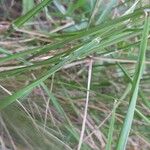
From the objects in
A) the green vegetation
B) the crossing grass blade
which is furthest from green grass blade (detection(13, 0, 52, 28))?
the crossing grass blade

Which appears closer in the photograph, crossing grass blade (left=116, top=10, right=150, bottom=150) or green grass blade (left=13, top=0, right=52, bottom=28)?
crossing grass blade (left=116, top=10, right=150, bottom=150)

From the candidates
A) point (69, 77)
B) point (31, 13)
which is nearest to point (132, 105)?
point (31, 13)

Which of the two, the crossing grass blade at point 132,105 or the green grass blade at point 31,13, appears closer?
the crossing grass blade at point 132,105

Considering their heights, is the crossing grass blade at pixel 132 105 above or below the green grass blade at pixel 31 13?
below

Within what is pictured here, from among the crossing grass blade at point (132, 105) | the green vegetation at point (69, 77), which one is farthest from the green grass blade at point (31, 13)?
the crossing grass blade at point (132, 105)

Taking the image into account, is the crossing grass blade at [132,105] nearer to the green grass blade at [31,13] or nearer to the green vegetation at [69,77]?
the green vegetation at [69,77]

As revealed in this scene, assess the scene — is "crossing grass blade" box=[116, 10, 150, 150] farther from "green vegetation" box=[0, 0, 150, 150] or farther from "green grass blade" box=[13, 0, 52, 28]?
"green grass blade" box=[13, 0, 52, 28]

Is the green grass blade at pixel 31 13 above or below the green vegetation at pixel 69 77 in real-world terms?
above

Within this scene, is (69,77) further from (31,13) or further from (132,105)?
(132,105)

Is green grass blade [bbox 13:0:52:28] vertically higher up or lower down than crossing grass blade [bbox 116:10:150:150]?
higher up
